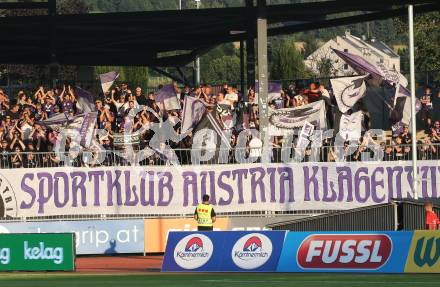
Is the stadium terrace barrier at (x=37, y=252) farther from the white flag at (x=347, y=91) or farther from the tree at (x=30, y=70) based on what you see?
the tree at (x=30, y=70)

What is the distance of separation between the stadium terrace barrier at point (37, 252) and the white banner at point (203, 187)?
287cm

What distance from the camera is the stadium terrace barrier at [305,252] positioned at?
77.6 ft

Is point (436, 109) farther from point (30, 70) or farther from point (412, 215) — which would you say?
point (30, 70)

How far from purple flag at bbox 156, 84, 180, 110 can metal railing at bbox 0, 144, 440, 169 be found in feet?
8.28

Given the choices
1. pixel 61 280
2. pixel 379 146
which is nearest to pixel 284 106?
pixel 379 146

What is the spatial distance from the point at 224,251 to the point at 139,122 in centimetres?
610

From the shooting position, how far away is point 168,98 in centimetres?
3209

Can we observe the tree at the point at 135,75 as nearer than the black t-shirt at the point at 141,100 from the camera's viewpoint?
No

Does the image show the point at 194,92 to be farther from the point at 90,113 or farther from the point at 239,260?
the point at 239,260

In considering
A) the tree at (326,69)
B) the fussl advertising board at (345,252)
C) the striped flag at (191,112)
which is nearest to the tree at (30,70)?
the tree at (326,69)

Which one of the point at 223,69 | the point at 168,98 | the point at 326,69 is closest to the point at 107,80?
the point at 168,98

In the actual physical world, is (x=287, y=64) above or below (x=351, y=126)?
above

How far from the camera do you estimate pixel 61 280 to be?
23.9 metres

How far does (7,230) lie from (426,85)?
14.3m
